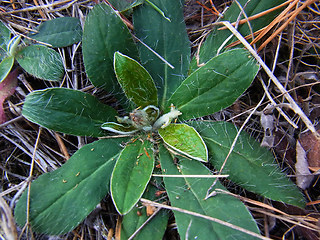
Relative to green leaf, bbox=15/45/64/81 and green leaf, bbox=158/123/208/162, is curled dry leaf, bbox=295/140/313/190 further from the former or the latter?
green leaf, bbox=15/45/64/81

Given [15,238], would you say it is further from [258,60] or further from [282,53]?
[282,53]

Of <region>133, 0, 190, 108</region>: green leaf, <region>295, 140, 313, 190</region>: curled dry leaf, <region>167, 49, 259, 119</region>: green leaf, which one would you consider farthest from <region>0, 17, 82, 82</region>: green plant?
<region>295, 140, 313, 190</region>: curled dry leaf

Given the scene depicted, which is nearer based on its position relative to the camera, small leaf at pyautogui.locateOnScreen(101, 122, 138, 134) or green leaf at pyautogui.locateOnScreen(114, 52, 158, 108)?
green leaf at pyautogui.locateOnScreen(114, 52, 158, 108)

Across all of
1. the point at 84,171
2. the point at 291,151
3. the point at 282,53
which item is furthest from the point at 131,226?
the point at 282,53

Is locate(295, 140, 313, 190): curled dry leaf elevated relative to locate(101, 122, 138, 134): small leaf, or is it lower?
lower

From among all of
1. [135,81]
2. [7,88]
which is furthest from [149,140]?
[7,88]

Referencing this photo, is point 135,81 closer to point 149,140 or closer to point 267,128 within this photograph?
point 149,140
